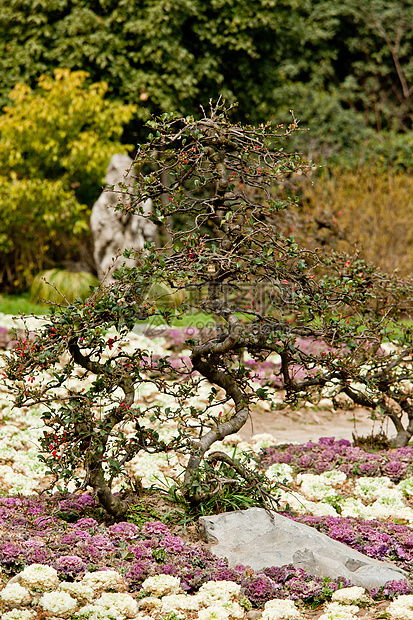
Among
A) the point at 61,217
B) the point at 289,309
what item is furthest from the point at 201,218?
the point at 61,217

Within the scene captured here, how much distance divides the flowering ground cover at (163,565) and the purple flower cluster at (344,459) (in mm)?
328

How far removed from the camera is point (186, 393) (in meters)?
3.83

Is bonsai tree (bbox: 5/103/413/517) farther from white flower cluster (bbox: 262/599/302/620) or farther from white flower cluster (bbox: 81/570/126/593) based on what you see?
white flower cluster (bbox: 262/599/302/620)

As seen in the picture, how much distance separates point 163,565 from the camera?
11.1ft

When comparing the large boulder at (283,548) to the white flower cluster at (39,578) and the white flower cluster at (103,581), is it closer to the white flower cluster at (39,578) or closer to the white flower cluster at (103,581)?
the white flower cluster at (103,581)

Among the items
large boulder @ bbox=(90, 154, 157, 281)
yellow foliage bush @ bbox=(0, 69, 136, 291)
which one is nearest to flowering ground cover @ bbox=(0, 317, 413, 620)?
large boulder @ bbox=(90, 154, 157, 281)

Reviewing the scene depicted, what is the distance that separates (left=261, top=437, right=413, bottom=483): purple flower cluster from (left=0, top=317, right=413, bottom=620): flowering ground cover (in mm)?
328

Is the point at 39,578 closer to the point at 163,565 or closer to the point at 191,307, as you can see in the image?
the point at 163,565

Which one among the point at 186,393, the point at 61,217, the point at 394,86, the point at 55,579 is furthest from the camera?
the point at 394,86

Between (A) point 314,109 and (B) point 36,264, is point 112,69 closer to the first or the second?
(B) point 36,264

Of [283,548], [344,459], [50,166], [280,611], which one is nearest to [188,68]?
[50,166]

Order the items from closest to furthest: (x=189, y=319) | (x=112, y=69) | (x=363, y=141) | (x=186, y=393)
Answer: (x=186, y=393) < (x=189, y=319) < (x=112, y=69) < (x=363, y=141)

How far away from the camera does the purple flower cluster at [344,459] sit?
525 cm

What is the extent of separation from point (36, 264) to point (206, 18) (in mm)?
6751
